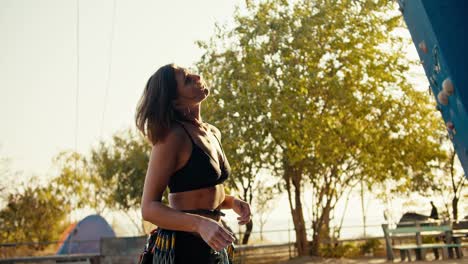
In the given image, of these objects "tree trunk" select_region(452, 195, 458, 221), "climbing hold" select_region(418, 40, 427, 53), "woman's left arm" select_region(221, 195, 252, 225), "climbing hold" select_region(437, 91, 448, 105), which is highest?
"tree trunk" select_region(452, 195, 458, 221)

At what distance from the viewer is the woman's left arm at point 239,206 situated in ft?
6.86

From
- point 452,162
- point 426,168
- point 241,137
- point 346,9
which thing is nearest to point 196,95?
point 241,137

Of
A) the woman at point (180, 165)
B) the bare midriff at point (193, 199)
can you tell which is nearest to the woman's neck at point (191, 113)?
the woman at point (180, 165)

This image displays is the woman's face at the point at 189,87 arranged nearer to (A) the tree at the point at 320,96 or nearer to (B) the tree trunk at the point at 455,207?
(A) the tree at the point at 320,96

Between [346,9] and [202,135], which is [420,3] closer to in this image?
[202,135]

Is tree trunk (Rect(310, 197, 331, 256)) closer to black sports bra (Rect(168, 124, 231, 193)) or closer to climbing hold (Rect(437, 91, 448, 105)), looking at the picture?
black sports bra (Rect(168, 124, 231, 193))

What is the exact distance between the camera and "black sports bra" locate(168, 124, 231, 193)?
1854mm

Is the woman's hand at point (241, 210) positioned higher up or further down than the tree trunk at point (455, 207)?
further down

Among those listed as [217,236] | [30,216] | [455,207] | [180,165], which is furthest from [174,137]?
[30,216]

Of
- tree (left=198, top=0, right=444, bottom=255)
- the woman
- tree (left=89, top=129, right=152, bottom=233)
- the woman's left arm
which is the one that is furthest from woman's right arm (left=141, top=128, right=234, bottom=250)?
tree (left=89, top=129, right=152, bottom=233)

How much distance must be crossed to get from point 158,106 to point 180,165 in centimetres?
19

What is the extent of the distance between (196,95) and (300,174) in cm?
1508

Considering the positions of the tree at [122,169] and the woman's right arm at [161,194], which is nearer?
the woman's right arm at [161,194]

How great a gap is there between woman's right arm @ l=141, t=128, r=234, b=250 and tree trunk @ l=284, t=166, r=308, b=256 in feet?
49.5
